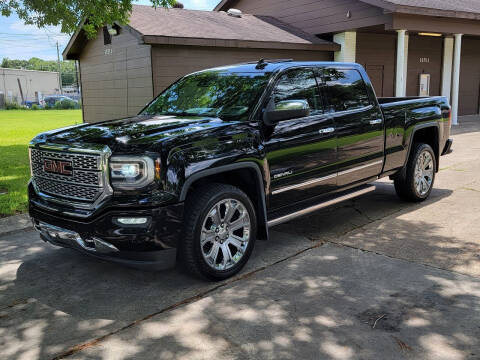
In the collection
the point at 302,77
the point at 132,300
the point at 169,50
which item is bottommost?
the point at 132,300

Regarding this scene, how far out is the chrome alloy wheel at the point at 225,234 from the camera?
169 inches

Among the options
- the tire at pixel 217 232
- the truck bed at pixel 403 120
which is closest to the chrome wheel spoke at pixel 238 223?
the tire at pixel 217 232

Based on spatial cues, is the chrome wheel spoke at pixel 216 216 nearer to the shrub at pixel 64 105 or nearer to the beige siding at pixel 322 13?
the beige siding at pixel 322 13

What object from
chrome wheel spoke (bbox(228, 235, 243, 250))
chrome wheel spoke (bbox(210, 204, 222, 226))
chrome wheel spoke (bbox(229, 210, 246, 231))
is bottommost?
chrome wheel spoke (bbox(228, 235, 243, 250))

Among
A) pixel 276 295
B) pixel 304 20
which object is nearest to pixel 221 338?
pixel 276 295

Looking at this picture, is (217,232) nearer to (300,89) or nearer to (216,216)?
(216,216)

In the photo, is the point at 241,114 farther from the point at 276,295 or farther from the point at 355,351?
the point at 355,351

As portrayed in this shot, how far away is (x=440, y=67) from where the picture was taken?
71.5 feet

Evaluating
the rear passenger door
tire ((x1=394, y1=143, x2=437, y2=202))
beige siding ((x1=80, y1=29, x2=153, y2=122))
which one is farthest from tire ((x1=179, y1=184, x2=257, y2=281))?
beige siding ((x1=80, y1=29, x2=153, y2=122))

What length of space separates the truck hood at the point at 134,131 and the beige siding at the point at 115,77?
10223 mm

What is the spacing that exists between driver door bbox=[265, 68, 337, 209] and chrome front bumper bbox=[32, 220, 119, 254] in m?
1.67

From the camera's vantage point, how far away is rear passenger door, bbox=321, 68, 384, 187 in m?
5.62

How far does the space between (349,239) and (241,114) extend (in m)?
1.94

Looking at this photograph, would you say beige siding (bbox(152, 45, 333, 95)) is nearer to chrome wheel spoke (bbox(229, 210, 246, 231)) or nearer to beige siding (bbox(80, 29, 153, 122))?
beige siding (bbox(80, 29, 153, 122))
